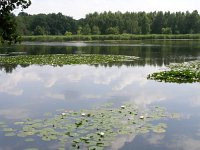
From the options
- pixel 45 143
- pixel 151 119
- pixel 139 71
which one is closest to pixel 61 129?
pixel 45 143

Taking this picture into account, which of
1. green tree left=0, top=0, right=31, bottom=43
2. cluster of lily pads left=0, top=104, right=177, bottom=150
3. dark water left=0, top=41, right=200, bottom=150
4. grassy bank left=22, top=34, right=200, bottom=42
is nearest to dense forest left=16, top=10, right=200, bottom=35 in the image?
grassy bank left=22, top=34, right=200, bottom=42

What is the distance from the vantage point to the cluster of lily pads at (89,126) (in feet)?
33.8

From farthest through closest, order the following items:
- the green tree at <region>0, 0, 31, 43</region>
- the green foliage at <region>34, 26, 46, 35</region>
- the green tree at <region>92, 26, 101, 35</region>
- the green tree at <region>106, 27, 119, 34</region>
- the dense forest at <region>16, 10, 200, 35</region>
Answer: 1. the green foliage at <region>34, 26, 46, 35</region>
2. the dense forest at <region>16, 10, 200, 35</region>
3. the green tree at <region>92, 26, 101, 35</region>
4. the green tree at <region>106, 27, 119, 34</region>
5. the green tree at <region>0, 0, 31, 43</region>

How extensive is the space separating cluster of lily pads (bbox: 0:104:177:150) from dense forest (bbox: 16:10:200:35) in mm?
103027

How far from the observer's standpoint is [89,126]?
452 inches

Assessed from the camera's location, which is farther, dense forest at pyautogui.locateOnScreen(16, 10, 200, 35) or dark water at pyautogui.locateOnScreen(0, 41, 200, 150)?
dense forest at pyautogui.locateOnScreen(16, 10, 200, 35)

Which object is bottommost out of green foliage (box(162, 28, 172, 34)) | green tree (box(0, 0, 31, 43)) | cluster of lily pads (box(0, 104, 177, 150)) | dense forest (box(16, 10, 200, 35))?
cluster of lily pads (box(0, 104, 177, 150))

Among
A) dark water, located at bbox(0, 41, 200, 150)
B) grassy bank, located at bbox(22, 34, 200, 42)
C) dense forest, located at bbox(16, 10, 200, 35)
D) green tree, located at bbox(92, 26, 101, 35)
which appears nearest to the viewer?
dark water, located at bbox(0, 41, 200, 150)

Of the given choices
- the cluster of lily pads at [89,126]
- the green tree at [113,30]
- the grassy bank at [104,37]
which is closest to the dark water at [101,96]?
the cluster of lily pads at [89,126]

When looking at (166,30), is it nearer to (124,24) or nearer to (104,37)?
(124,24)

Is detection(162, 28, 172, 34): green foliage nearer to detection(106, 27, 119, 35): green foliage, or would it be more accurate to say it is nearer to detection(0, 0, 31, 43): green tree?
detection(106, 27, 119, 35): green foliage

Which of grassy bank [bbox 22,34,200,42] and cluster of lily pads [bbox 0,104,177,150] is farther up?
grassy bank [bbox 22,34,200,42]

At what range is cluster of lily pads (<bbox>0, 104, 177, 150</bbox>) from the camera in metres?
10.3

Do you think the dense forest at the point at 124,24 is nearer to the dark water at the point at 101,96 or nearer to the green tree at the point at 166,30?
the green tree at the point at 166,30
